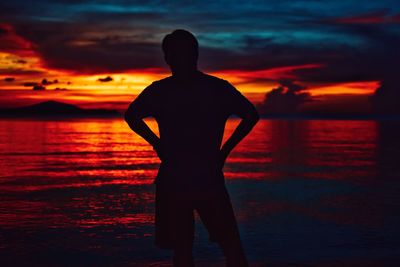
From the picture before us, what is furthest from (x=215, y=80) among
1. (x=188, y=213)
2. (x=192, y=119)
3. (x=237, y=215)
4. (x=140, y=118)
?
(x=237, y=215)

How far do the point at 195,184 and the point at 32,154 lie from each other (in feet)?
96.6

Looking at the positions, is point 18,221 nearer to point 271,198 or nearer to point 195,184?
point 271,198

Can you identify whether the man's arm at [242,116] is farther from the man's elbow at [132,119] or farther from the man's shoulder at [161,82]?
the man's elbow at [132,119]

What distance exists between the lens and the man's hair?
14.0ft

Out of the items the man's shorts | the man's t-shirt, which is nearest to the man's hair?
the man's t-shirt

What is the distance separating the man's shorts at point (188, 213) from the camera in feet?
13.9

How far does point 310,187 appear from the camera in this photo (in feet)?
56.5

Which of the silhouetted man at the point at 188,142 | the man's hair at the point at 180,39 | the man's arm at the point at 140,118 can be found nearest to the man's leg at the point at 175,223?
the silhouetted man at the point at 188,142

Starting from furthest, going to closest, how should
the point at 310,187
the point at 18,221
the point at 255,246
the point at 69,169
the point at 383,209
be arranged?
the point at 69,169 → the point at 310,187 → the point at 383,209 → the point at 18,221 → the point at 255,246

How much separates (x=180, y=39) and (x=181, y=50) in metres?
0.08

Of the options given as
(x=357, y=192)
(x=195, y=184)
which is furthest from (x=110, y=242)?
(x=357, y=192)

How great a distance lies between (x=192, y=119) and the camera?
416 centimetres

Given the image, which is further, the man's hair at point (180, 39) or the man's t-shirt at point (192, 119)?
the man's hair at point (180, 39)

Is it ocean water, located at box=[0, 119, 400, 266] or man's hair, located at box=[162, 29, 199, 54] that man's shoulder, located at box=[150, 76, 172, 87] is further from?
ocean water, located at box=[0, 119, 400, 266]
